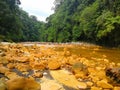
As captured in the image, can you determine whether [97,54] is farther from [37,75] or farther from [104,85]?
[37,75]

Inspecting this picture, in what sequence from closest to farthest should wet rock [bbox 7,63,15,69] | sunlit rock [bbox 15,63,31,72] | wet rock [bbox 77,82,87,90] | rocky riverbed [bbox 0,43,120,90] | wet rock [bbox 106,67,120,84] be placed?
rocky riverbed [bbox 0,43,120,90], wet rock [bbox 77,82,87,90], wet rock [bbox 106,67,120,84], sunlit rock [bbox 15,63,31,72], wet rock [bbox 7,63,15,69]

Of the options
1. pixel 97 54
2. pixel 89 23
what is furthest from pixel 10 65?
pixel 89 23

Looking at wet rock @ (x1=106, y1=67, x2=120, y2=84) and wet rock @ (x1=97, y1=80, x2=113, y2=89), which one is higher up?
wet rock @ (x1=106, y1=67, x2=120, y2=84)

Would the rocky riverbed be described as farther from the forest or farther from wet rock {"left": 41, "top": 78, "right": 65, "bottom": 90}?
the forest

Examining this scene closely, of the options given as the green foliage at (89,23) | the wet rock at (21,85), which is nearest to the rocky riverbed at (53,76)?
the wet rock at (21,85)

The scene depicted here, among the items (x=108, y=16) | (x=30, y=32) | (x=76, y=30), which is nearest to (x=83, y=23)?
(x=76, y=30)

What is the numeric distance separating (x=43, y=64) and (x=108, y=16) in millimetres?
19249

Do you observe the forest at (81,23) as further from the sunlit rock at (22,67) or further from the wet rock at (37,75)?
the wet rock at (37,75)

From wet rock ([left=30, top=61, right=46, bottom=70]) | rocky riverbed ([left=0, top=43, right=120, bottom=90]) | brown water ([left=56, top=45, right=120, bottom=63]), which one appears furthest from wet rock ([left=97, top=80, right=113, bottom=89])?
brown water ([left=56, top=45, right=120, bottom=63])

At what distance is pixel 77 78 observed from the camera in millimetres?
8906

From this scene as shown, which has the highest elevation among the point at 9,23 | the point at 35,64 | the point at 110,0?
the point at 110,0

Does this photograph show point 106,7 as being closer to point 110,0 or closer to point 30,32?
point 110,0

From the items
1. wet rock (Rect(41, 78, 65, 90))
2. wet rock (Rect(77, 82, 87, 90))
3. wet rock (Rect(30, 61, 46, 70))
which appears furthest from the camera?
wet rock (Rect(30, 61, 46, 70))

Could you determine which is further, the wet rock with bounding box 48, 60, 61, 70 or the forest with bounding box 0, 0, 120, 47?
the forest with bounding box 0, 0, 120, 47
